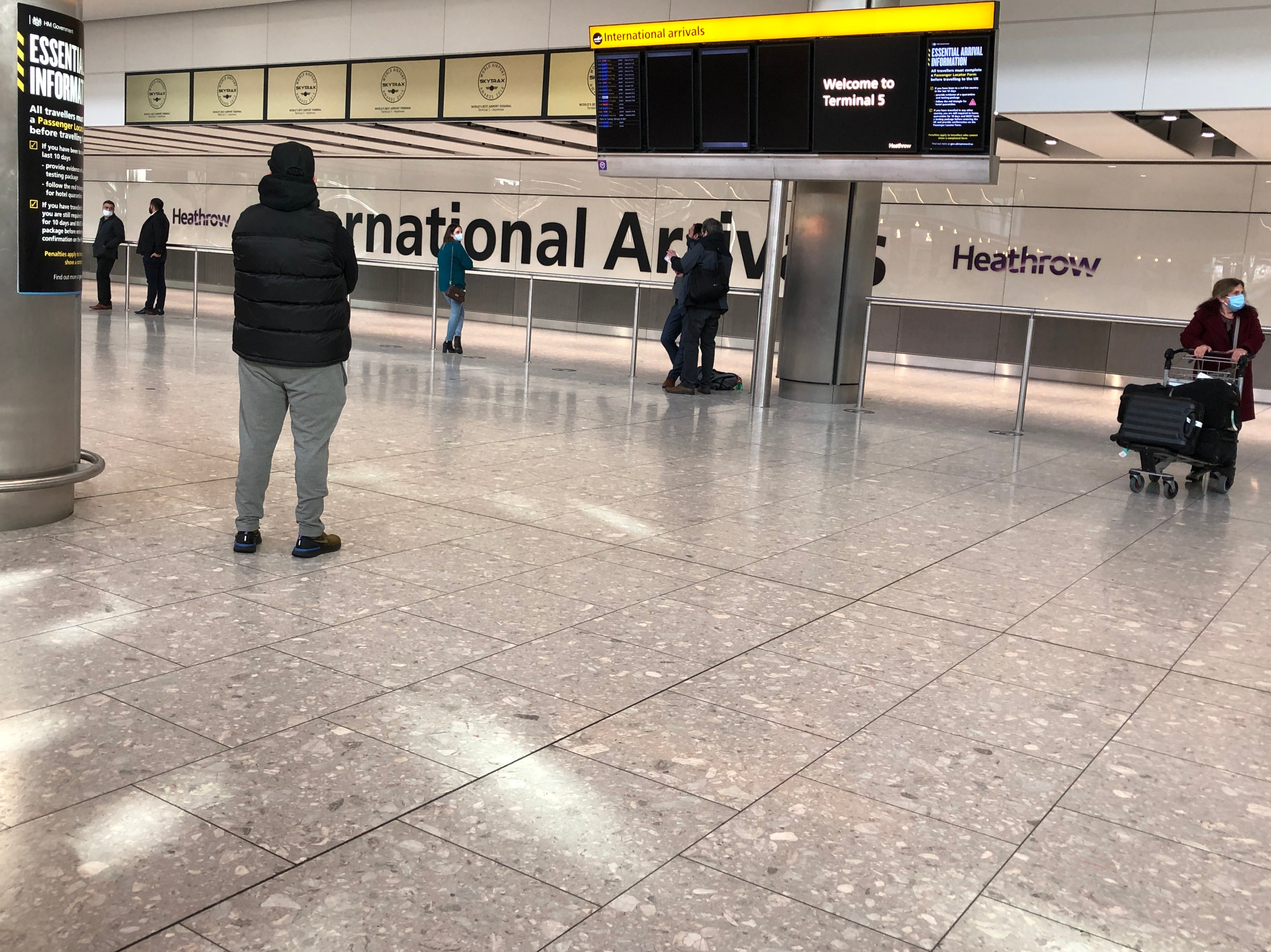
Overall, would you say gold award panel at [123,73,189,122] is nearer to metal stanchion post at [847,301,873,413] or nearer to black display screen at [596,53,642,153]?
black display screen at [596,53,642,153]

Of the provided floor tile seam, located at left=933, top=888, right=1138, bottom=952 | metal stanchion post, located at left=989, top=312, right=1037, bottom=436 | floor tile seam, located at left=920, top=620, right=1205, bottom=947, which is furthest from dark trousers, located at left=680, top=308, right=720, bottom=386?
floor tile seam, located at left=933, top=888, right=1138, bottom=952

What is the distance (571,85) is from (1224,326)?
320 inches

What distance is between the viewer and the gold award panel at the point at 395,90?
48.6 feet

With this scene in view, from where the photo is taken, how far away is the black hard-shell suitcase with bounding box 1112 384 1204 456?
25.1 ft

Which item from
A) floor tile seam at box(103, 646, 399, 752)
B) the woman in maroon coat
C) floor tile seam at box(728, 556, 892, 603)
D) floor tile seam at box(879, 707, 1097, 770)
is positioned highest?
the woman in maroon coat

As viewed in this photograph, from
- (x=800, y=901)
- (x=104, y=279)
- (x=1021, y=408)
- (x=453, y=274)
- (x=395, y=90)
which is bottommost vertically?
(x=800, y=901)

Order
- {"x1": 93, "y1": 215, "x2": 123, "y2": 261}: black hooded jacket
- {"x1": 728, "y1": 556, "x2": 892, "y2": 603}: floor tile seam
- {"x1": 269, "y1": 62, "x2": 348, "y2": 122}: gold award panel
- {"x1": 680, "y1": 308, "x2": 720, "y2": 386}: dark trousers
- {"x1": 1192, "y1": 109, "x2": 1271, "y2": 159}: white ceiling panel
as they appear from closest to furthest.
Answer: {"x1": 728, "y1": 556, "x2": 892, "y2": 603}: floor tile seam < {"x1": 1192, "y1": 109, "x2": 1271, "y2": 159}: white ceiling panel < {"x1": 680, "y1": 308, "x2": 720, "y2": 386}: dark trousers < {"x1": 269, "y1": 62, "x2": 348, "y2": 122}: gold award panel < {"x1": 93, "y1": 215, "x2": 123, "y2": 261}: black hooded jacket

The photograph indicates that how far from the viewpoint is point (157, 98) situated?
59.5 feet

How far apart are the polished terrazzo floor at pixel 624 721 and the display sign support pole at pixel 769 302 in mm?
4160

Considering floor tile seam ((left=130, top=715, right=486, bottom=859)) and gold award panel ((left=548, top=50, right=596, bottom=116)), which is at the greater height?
gold award panel ((left=548, top=50, right=596, bottom=116))

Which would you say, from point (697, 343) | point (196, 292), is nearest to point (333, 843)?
point (697, 343)

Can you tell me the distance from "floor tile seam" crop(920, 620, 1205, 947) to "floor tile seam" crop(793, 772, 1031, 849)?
6 centimetres

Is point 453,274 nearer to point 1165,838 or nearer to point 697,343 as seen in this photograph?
point 697,343

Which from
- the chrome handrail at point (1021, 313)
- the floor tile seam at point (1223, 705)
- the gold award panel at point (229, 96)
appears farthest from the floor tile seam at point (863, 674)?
→ the gold award panel at point (229, 96)
